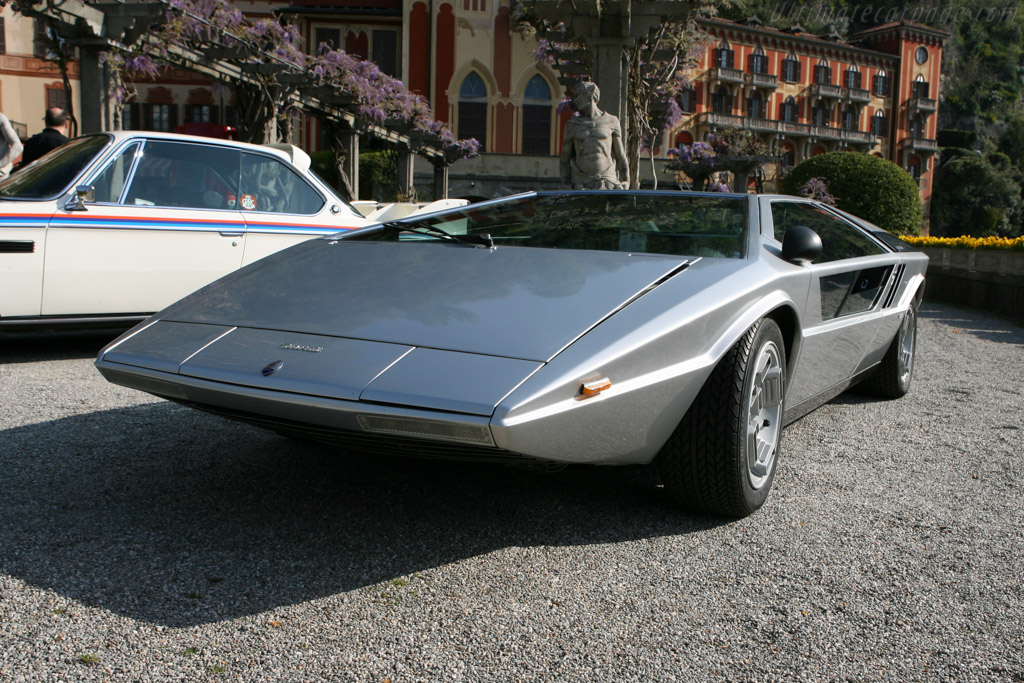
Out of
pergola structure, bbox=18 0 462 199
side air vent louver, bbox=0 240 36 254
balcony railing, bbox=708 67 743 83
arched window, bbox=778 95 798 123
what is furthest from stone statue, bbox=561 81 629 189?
arched window, bbox=778 95 798 123

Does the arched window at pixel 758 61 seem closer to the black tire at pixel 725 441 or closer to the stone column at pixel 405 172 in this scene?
the stone column at pixel 405 172

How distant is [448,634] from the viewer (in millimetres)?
2039

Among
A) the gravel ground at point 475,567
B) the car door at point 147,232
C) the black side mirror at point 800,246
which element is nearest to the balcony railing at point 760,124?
the car door at point 147,232

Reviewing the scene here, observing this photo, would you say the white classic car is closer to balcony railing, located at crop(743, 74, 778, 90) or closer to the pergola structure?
the pergola structure

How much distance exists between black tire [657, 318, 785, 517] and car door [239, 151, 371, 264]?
418 cm

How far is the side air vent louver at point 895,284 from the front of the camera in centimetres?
426

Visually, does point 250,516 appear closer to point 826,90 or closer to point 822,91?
point 822,91

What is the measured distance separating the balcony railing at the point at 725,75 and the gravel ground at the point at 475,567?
5741 cm

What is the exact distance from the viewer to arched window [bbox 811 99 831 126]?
205 ft

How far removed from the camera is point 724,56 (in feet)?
191

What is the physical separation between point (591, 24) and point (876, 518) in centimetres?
1203

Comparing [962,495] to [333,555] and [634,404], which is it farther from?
[333,555]

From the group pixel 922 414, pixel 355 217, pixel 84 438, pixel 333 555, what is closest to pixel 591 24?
pixel 355 217

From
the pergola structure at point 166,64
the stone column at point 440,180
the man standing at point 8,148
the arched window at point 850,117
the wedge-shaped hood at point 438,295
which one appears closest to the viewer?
the wedge-shaped hood at point 438,295
